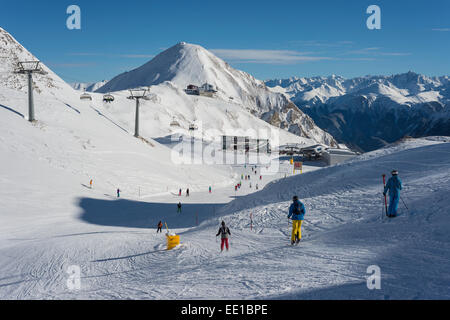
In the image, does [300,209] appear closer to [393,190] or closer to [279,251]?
[279,251]

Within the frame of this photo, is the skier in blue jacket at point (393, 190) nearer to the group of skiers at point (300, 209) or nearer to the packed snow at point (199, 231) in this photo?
the group of skiers at point (300, 209)

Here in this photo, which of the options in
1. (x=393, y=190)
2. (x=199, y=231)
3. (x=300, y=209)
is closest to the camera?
(x=300, y=209)

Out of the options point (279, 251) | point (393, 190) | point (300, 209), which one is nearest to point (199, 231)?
point (279, 251)

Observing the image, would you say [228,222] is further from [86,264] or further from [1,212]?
[1,212]

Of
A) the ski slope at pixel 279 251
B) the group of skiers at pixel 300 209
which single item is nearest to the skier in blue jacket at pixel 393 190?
the group of skiers at pixel 300 209

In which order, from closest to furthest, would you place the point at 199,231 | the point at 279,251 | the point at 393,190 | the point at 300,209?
the point at 300,209
the point at 279,251
the point at 393,190
the point at 199,231

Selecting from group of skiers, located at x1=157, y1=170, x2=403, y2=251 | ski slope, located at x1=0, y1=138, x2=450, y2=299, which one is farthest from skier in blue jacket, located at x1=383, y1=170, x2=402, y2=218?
ski slope, located at x1=0, y1=138, x2=450, y2=299
